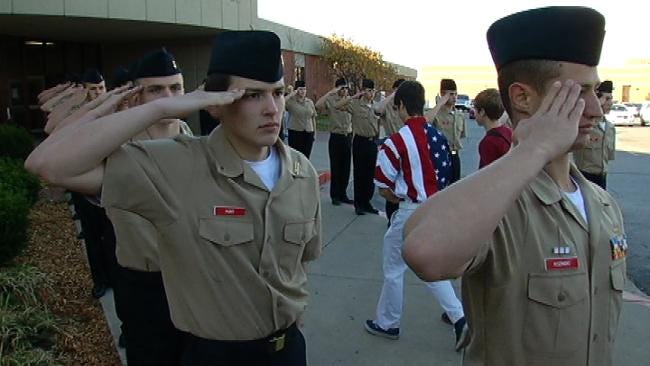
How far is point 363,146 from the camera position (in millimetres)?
10109

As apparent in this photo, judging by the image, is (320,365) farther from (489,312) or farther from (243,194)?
(489,312)

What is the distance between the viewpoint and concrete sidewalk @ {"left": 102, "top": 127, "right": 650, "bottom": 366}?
14.3 ft

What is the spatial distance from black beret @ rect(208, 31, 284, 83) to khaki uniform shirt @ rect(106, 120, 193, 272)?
59 centimetres

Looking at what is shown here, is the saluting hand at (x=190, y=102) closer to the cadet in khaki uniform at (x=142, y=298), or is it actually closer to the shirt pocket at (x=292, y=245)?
the shirt pocket at (x=292, y=245)

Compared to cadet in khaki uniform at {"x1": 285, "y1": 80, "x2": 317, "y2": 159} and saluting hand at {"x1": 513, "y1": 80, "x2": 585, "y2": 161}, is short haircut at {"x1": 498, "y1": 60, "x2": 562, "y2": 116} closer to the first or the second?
saluting hand at {"x1": 513, "y1": 80, "x2": 585, "y2": 161}

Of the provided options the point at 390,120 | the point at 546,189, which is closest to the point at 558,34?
the point at 546,189

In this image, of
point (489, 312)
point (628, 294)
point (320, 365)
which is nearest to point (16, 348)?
point (320, 365)

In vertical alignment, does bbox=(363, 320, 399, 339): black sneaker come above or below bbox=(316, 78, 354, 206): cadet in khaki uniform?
below

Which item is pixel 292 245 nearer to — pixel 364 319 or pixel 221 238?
pixel 221 238

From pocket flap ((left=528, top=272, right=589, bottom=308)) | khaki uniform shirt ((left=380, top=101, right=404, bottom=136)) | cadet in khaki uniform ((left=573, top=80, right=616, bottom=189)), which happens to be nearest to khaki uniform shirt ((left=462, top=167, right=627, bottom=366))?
pocket flap ((left=528, top=272, right=589, bottom=308))

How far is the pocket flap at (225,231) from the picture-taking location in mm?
2145

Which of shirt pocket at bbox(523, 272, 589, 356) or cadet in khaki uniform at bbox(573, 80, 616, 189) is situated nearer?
shirt pocket at bbox(523, 272, 589, 356)

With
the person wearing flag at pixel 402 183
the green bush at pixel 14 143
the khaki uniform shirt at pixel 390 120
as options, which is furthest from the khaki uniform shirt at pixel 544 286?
the green bush at pixel 14 143

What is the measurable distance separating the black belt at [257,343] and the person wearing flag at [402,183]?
236cm
